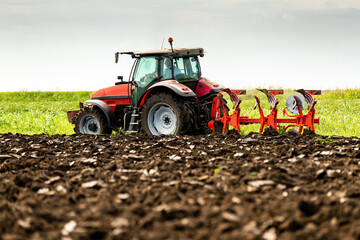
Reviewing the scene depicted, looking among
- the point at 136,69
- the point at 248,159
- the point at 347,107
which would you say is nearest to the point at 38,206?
the point at 248,159

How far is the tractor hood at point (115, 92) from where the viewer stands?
969cm

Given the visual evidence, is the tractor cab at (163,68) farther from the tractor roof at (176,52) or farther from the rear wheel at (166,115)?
the rear wheel at (166,115)

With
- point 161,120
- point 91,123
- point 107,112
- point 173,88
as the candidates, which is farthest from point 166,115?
point 91,123

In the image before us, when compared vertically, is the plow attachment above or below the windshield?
below

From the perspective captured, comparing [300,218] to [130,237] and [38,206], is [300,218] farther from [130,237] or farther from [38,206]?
[38,206]

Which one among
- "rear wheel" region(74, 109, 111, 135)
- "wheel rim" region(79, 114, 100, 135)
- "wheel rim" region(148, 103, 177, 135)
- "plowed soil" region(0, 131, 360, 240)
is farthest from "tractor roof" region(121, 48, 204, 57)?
"plowed soil" region(0, 131, 360, 240)

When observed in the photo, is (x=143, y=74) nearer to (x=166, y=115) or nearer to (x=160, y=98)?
(x=160, y=98)

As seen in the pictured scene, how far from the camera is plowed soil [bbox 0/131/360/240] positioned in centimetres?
265

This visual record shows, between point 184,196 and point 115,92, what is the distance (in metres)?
6.89

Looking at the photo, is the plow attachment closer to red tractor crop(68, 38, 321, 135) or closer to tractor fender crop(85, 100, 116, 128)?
red tractor crop(68, 38, 321, 135)

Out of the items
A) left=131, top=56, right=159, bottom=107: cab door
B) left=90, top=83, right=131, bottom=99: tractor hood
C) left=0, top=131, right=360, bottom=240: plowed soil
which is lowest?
left=0, top=131, right=360, bottom=240: plowed soil

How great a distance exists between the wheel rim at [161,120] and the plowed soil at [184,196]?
2722 mm

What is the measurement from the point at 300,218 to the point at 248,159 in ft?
8.11

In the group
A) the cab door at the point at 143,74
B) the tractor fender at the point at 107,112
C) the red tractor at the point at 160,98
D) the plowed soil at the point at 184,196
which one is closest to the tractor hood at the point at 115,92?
the red tractor at the point at 160,98
